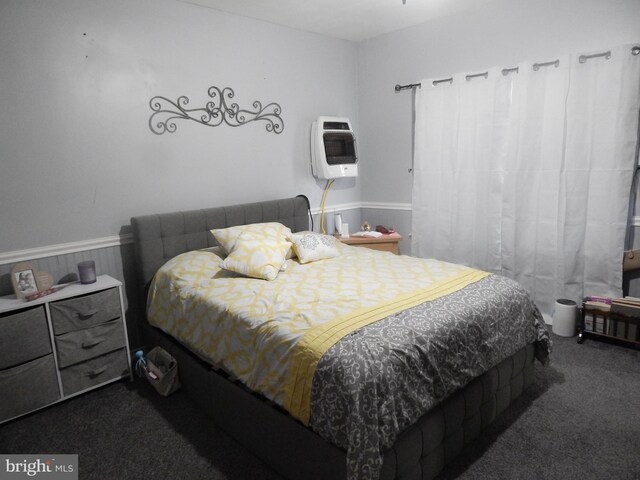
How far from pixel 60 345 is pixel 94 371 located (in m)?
0.28

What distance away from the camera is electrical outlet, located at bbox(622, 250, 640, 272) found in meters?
3.02

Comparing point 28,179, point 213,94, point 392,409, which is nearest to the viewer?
point 392,409

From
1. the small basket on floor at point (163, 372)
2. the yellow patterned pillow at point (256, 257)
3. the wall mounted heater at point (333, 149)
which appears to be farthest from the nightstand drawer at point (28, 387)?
the wall mounted heater at point (333, 149)

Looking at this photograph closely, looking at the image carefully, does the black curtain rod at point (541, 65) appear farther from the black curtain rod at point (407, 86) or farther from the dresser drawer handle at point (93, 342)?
the dresser drawer handle at point (93, 342)

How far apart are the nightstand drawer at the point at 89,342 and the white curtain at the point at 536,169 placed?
2.81m

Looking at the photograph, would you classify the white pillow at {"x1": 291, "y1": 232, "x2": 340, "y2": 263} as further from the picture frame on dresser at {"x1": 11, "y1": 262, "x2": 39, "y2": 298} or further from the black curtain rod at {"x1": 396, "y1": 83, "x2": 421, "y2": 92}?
the black curtain rod at {"x1": 396, "y1": 83, "x2": 421, "y2": 92}

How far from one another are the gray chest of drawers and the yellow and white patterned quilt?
0.32 meters

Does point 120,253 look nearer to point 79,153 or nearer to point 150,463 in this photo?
point 79,153

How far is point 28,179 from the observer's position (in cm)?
261

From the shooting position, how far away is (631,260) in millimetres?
3043

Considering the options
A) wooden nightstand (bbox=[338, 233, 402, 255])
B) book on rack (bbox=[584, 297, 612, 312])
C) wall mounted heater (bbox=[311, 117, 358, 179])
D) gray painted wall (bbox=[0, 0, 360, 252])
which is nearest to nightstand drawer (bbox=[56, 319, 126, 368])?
gray painted wall (bbox=[0, 0, 360, 252])

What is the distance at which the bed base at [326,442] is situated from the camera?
1.69m

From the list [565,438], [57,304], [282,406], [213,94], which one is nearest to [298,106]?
[213,94]

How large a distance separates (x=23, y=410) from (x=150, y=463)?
928 mm
